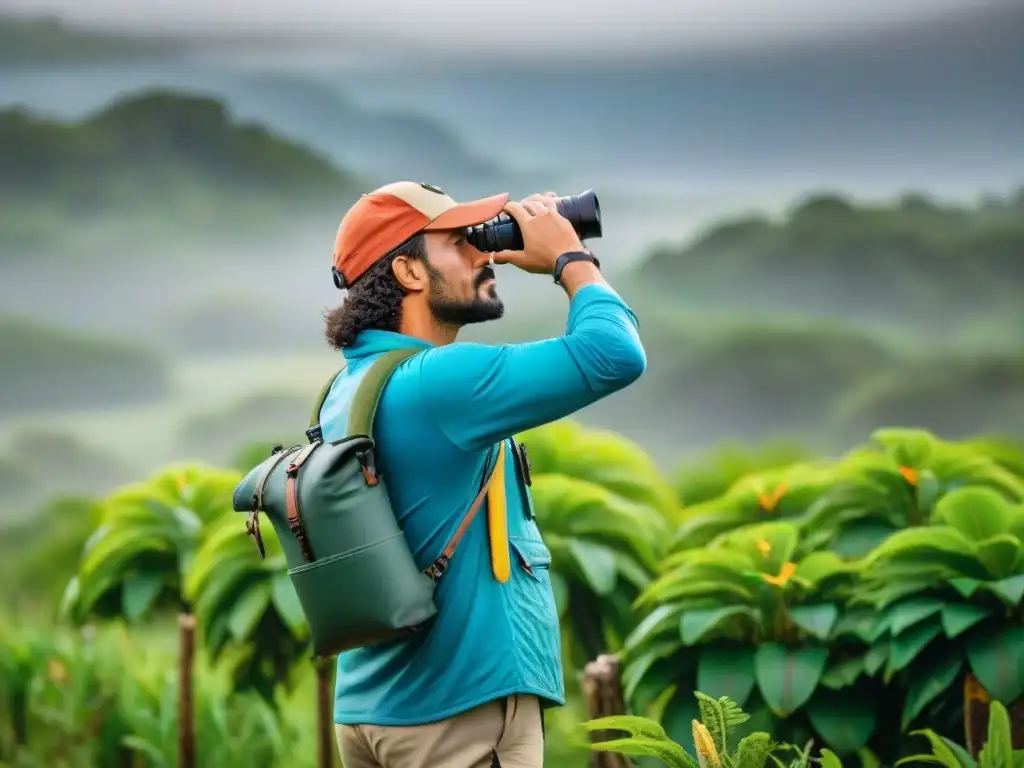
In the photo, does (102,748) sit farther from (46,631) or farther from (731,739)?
(731,739)

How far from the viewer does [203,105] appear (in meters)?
13.5

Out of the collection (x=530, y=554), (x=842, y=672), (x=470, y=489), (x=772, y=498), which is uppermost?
(x=470, y=489)

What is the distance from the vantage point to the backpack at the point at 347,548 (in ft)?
7.70

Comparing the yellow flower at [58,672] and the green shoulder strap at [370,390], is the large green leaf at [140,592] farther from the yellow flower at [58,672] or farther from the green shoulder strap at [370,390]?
the green shoulder strap at [370,390]

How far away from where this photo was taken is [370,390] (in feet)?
8.12

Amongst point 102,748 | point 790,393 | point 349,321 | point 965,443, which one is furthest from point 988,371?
point 349,321

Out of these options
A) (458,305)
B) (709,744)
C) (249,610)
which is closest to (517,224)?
(458,305)

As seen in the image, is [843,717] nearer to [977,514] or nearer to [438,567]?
[977,514]

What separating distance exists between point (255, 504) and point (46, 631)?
14.0 ft

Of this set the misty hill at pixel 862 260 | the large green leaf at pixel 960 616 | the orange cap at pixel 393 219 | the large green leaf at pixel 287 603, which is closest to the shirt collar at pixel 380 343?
the orange cap at pixel 393 219

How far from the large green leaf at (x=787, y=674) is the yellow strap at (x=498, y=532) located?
3.97 ft

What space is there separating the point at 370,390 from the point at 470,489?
0.79 feet

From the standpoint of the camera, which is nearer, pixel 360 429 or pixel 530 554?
pixel 360 429

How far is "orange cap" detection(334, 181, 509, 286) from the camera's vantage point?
8.59 ft
